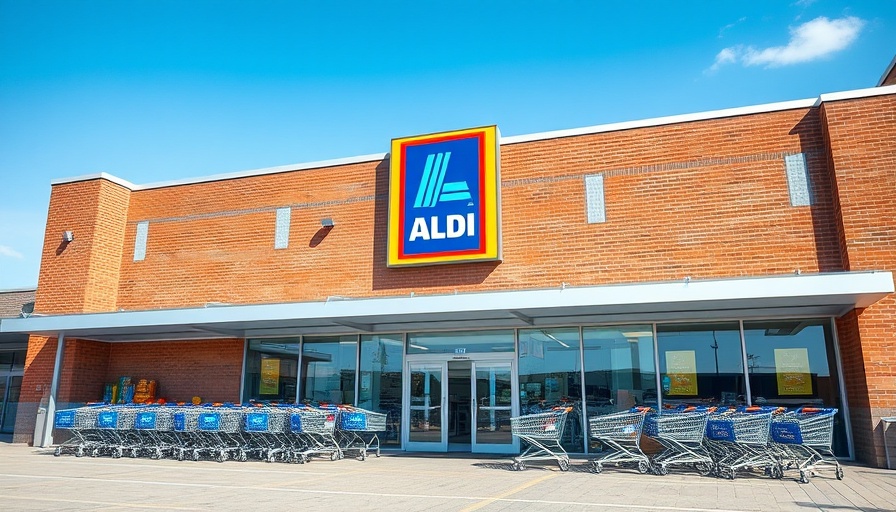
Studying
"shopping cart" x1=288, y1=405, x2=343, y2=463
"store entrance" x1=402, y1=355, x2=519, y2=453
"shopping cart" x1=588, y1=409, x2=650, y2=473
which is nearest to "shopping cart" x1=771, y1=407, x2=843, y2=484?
"shopping cart" x1=588, y1=409, x2=650, y2=473

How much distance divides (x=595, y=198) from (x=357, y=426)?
6.71m

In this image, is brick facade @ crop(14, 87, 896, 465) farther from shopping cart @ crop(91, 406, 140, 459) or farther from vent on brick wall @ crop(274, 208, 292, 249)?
shopping cart @ crop(91, 406, 140, 459)

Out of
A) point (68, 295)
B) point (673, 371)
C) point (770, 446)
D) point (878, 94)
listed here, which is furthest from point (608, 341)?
point (68, 295)

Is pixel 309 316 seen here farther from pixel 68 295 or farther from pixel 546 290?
pixel 68 295

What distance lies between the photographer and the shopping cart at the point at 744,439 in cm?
1034

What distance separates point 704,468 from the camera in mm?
11055

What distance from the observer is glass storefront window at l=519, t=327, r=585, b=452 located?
537 inches

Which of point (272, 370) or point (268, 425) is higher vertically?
point (272, 370)

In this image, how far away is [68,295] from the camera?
17328 millimetres

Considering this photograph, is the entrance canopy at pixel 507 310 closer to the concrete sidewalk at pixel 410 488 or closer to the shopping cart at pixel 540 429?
the shopping cart at pixel 540 429

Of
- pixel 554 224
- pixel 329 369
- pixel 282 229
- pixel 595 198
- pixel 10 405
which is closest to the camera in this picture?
pixel 595 198

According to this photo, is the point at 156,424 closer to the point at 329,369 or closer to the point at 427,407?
the point at 329,369

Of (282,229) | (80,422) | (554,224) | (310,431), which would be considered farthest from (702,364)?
(80,422)

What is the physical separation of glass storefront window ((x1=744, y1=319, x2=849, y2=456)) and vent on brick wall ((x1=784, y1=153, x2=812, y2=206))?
2.31 m
